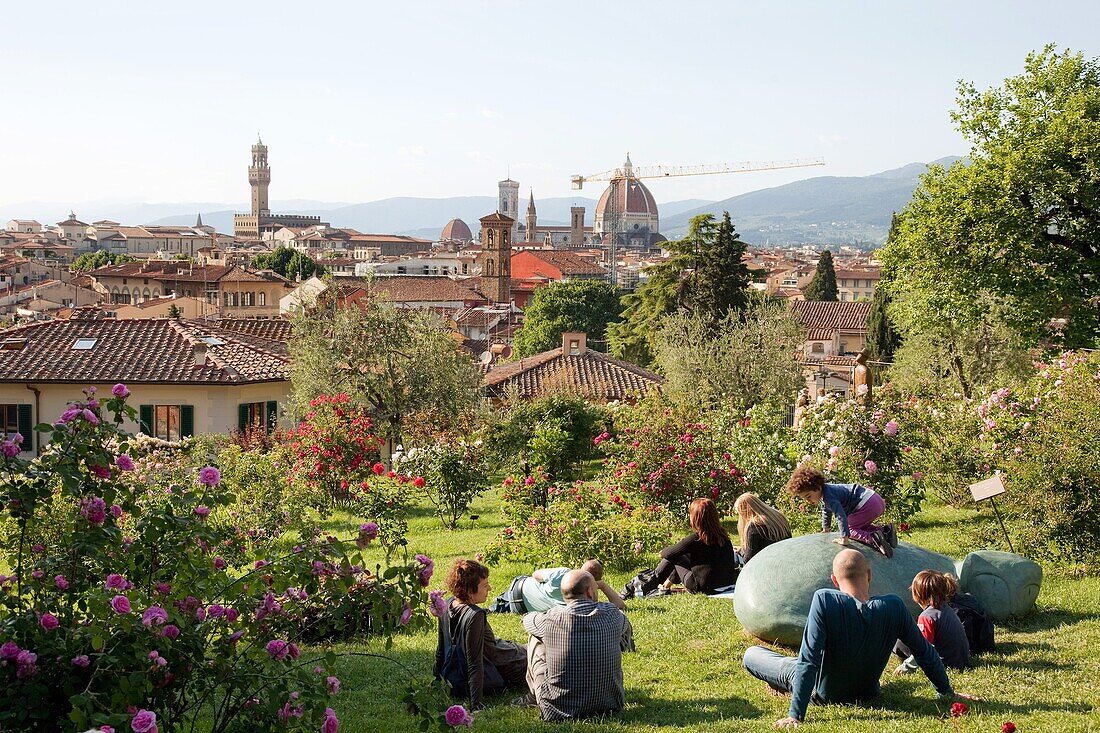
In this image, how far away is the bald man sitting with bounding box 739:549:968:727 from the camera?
641 centimetres

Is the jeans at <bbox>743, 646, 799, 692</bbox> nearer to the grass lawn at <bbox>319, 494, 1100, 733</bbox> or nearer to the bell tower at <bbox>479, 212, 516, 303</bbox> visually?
the grass lawn at <bbox>319, 494, 1100, 733</bbox>

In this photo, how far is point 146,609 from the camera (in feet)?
15.0

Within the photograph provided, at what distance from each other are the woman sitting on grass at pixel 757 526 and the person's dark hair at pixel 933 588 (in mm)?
2127

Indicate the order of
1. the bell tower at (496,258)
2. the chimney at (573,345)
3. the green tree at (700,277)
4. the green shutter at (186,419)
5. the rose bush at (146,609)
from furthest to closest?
the bell tower at (496,258) < the green tree at (700,277) < the chimney at (573,345) < the green shutter at (186,419) < the rose bush at (146,609)

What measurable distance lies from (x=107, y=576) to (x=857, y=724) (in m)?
3.98

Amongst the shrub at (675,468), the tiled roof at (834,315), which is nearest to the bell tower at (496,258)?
the tiled roof at (834,315)

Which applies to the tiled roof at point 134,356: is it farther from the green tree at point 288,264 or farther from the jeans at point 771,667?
the green tree at point 288,264

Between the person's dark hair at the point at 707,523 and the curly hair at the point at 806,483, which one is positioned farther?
the person's dark hair at the point at 707,523

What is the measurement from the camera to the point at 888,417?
12719mm

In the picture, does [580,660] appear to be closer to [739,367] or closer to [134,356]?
[739,367]

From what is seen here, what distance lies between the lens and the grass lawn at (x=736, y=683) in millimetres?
6527

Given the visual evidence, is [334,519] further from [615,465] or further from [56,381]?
[56,381]

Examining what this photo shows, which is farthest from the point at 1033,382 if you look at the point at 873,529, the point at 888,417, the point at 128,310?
the point at 128,310

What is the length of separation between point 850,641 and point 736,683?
3.68 feet
